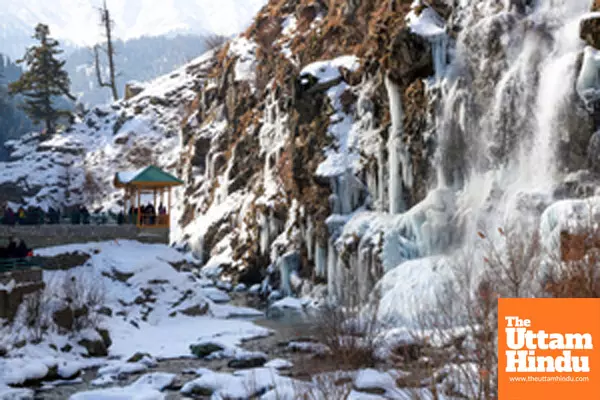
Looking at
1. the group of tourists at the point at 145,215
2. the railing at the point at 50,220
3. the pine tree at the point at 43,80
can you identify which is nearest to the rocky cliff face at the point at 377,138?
the group of tourists at the point at 145,215

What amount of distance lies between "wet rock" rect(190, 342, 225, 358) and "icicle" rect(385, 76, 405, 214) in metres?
9.27

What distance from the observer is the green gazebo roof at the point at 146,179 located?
1161 inches

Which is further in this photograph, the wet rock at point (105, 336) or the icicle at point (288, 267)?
the icicle at point (288, 267)

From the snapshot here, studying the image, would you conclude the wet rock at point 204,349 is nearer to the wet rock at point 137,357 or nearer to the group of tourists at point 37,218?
the wet rock at point 137,357

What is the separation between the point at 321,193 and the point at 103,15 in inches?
1988

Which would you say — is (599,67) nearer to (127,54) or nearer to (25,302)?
(25,302)

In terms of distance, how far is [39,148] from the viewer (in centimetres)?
6094

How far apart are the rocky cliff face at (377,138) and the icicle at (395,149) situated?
6cm

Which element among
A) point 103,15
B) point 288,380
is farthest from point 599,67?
point 103,15

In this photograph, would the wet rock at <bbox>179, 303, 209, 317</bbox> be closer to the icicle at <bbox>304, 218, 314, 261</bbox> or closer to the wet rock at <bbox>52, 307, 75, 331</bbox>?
the wet rock at <bbox>52, 307, 75, 331</bbox>

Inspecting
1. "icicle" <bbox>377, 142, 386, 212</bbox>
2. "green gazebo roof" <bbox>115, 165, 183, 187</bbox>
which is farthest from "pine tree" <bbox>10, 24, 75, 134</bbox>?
"icicle" <bbox>377, 142, 386, 212</bbox>

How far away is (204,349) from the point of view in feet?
57.8

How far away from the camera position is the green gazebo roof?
96.8 ft

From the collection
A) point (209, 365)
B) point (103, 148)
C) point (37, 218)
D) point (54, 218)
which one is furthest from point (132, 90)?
point (209, 365)
